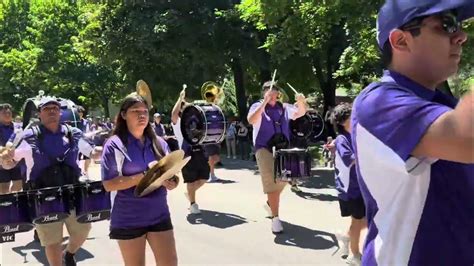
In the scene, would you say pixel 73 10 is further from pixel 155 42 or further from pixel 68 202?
pixel 68 202

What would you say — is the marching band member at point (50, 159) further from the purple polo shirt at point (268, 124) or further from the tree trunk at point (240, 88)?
the tree trunk at point (240, 88)

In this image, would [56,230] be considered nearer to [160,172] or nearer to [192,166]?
[160,172]

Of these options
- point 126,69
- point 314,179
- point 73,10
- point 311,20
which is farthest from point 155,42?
point 73,10

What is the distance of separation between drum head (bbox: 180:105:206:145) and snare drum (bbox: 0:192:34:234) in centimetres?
408

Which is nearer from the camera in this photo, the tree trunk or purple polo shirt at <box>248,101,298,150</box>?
purple polo shirt at <box>248,101,298,150</box>

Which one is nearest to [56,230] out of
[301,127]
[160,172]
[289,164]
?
[160,172]

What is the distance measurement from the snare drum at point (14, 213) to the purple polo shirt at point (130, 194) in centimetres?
140

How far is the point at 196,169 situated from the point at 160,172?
5.36 metres

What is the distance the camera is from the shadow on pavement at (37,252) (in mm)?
7405

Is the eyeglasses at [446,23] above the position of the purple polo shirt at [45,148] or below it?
above

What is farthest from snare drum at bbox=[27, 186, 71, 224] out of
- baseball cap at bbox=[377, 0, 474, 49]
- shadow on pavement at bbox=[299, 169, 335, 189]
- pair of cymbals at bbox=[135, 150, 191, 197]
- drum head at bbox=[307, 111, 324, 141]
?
drum head at bbox=[307, 111, 324, 141]

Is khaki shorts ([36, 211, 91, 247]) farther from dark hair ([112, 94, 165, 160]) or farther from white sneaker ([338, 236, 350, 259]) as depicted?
white sneaker ([338, 236, 350, 259])

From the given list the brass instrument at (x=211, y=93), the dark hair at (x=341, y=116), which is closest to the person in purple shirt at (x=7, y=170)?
the brass instrument at (x=211, y=93)

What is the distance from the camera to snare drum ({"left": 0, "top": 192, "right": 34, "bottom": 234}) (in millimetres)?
5680
